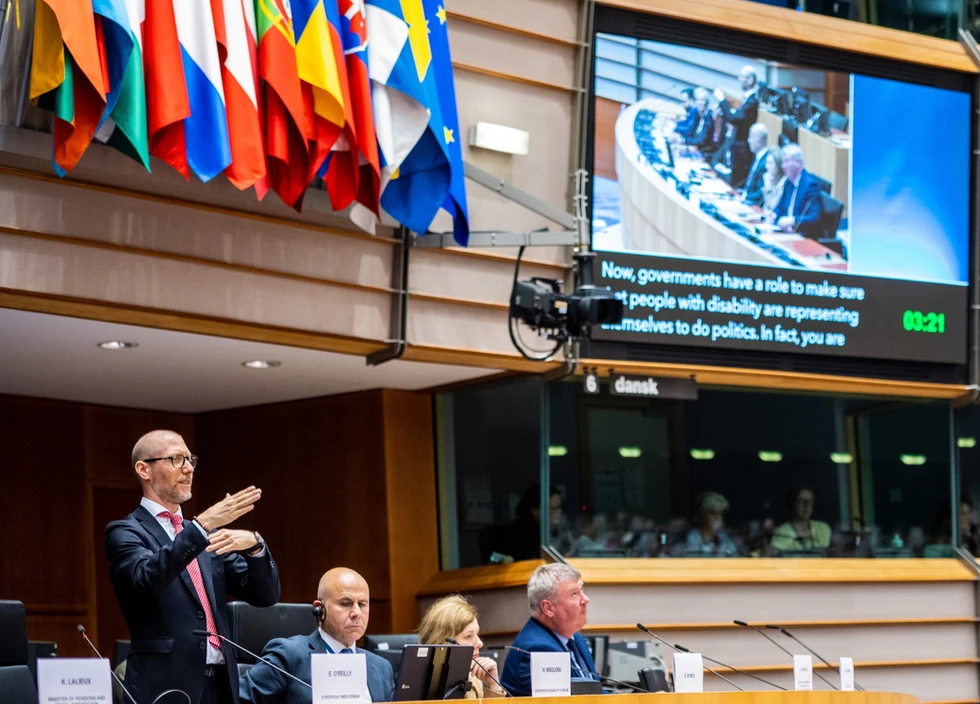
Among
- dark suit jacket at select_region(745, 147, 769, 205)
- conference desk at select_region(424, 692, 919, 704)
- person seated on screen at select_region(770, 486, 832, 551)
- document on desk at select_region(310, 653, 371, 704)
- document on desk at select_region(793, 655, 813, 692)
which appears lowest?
document on desk at select_region(793, 655, 813, 692)

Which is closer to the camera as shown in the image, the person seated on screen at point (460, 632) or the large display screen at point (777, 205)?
the person seated on screen at point (460, 632)

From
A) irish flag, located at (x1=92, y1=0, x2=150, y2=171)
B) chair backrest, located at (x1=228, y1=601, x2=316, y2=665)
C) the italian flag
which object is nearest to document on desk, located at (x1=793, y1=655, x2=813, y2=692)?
chair backrest, located at (x1=228, y1=601, x2=316, y2=665)

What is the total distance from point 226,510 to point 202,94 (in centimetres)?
284

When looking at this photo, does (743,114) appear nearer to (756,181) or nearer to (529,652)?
(756,181)

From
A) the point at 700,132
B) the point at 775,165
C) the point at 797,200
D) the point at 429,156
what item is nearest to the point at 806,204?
the point at 797,200

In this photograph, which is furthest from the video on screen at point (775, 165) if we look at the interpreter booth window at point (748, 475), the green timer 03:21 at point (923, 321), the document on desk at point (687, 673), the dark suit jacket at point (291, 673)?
the dark suit jacket at point (291, 673)

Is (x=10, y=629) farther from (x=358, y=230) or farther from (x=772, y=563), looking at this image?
(x=772, y=563)

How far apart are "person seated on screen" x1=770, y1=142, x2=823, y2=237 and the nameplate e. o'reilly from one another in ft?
3.77

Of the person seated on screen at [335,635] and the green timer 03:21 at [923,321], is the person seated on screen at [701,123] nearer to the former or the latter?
the green timer 03:21 at [923,321]

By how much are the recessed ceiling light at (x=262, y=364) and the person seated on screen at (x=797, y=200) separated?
307 centimetres

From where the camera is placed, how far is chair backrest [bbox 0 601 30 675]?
4.93 meters

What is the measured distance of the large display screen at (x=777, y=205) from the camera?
811 centimetres

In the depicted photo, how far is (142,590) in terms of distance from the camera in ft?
13.2

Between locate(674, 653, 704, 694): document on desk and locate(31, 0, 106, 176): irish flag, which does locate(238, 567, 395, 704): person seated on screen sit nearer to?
locate(674, 653, 704, 694): document on desk
